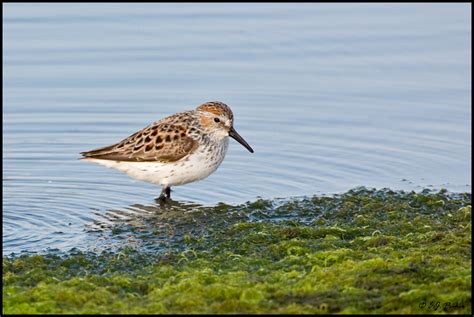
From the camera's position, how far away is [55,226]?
969 cm

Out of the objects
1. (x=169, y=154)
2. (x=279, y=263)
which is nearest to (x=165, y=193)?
(x=169, y=154)

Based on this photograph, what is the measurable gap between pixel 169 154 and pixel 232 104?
3531mm

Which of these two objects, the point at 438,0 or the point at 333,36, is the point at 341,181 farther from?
the point at 438,0

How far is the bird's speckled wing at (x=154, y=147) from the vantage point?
11070 mm

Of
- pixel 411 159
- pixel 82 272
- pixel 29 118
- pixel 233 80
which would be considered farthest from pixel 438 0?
pixel 82 272

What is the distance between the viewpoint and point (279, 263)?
750 centimetres

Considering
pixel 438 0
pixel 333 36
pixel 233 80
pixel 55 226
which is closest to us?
pixel 55 226

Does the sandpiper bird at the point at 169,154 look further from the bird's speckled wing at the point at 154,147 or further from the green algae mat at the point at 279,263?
the green algae mat at the point at 279,263

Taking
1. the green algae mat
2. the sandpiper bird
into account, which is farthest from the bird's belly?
the green algae mat

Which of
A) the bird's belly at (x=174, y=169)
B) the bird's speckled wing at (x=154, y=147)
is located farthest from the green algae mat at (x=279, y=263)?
the bird's speckled wing at (x=154, y=147)

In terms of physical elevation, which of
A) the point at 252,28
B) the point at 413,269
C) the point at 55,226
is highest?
the point at 252,28

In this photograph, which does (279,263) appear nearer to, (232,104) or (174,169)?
(174,169)

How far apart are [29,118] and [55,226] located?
472cm

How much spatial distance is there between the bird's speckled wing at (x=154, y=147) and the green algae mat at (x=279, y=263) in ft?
3.06
